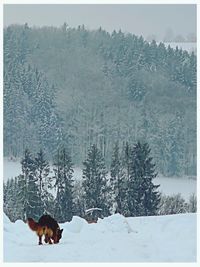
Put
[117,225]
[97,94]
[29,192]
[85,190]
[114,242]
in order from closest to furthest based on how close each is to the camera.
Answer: [114,242]
[117,225]
[29,192]
[85,190]
[97,94]

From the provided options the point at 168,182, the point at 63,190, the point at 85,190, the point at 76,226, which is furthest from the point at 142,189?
the point at 76,226

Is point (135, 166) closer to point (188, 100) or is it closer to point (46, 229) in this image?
point (46, 229)

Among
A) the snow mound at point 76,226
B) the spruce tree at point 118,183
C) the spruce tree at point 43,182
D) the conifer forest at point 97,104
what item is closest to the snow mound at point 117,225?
the snow mound at point 76,226

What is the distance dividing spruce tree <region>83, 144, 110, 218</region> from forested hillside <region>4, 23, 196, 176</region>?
13.0 metres

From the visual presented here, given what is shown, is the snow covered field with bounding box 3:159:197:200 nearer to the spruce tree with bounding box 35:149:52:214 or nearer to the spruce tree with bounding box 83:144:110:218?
the spruce tree with bounding box 83:144:110:218

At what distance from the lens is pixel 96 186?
33.7 metres

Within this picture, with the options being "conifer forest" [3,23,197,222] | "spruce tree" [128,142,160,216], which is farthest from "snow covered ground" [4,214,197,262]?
"conifer forest" [3,23,197,222]

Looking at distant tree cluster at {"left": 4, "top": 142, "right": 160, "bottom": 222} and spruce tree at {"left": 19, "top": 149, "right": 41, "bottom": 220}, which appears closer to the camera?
spruce tree at {"left": 19, "top": 149, "right": 41, "bottom": 220}

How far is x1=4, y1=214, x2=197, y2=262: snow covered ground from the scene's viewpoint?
5.71 meters

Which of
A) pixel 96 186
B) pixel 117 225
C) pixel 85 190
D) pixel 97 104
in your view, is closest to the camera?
pixel 117 225

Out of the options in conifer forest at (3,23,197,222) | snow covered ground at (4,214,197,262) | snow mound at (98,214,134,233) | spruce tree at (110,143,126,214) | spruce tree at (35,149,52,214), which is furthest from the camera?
conifer forest at (3,23,197,222)

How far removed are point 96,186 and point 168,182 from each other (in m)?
13.5

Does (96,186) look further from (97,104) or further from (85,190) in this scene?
(97,104)

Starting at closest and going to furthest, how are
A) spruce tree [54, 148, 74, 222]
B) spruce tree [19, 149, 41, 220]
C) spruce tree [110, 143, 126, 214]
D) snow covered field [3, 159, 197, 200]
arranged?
spruce tree [19, 149, 41, 220] → spruce tree [54, 148, 74, 222] → spruce tree [110, 143, 126, 214] → snow covered field [3, 159, 197, 200]
